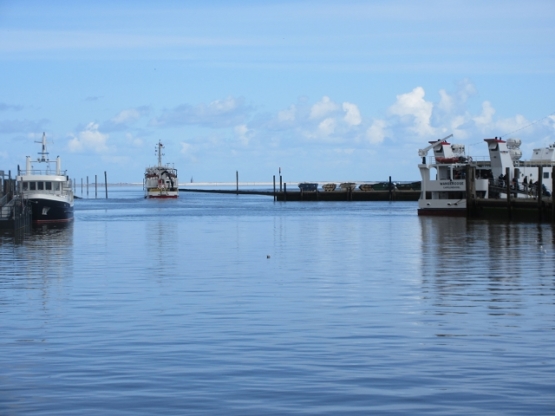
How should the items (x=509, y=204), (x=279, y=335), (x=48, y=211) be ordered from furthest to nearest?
(x=48, y=211) < (x=509, y=204) < (x=279, y=335)

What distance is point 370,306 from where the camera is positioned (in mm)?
22312

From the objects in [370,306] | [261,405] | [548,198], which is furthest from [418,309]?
[548,198]

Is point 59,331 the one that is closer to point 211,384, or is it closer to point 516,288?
point 211,384

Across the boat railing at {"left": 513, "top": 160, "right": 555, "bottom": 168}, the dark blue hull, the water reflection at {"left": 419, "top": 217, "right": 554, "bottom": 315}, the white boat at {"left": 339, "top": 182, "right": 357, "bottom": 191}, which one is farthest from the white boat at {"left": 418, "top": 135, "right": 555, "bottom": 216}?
the white boat at {"left": 339, "top": 182, "right": 357, "bottom": 191}

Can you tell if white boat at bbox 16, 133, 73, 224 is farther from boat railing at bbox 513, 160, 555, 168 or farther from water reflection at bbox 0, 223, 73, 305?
boat railing at bbox 513, 160, 555, 168

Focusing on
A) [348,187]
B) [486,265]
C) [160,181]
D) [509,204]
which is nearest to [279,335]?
[486,265]

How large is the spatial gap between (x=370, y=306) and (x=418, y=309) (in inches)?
46.7

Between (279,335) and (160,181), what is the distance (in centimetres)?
17303

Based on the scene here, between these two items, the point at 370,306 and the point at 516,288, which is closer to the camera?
the point at 370,306

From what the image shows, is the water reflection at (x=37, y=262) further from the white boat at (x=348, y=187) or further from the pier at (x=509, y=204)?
the white boat at (x=348, y=187)

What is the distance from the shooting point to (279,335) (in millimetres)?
18031

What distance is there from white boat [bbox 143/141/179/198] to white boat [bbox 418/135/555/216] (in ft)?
354

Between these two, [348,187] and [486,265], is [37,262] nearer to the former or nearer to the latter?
[486,265]

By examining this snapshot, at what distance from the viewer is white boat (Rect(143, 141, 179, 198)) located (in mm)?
184850
